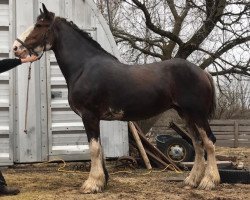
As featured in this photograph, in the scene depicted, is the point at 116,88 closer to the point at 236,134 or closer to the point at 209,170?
the point at 209,170

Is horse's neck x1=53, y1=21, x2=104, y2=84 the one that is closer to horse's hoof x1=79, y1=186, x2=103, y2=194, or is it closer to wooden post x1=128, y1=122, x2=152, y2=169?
horse's hoof x1=79, y1=186, x2=103, y2=194

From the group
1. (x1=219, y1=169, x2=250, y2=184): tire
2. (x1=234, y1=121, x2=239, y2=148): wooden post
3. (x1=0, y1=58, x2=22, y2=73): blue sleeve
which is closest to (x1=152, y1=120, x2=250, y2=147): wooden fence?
(x1=234, y1=121, x2=239, y2=148): wooden post

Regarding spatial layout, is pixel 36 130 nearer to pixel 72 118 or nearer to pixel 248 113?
pixel 72 118

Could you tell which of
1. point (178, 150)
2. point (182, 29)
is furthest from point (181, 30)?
point (178, 150)

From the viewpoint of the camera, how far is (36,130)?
816cm

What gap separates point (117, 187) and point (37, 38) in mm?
2347

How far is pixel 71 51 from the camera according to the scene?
255 inches

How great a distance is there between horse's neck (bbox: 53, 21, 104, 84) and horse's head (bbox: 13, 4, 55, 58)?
16 centimetres

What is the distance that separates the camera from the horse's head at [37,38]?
6.25 metres

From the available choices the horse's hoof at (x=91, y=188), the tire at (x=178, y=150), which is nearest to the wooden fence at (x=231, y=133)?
the tire at (x=178, y=150)

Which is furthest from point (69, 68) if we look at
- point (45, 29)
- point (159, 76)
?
point (159, 76)

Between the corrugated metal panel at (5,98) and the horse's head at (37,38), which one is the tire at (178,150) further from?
the horse's head at (37,38)

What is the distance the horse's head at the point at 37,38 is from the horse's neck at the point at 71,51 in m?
0.16

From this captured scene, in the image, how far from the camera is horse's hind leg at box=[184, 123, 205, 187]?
641 cm
